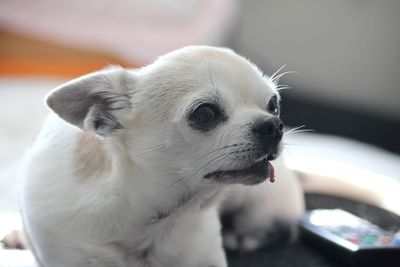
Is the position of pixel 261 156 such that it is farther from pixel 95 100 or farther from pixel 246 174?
pixel 95 100

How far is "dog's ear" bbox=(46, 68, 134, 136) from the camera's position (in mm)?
879

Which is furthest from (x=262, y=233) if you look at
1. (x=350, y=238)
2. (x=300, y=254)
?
(x=350, y=238)

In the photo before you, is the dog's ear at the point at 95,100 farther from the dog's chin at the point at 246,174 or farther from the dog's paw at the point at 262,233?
the dog's paw at the point at 262,233

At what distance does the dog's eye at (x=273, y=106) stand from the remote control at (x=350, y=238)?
0.28 m

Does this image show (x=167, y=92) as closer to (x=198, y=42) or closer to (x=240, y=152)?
(x=240, y=152)

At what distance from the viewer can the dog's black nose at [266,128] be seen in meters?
0.84

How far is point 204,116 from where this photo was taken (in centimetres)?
86

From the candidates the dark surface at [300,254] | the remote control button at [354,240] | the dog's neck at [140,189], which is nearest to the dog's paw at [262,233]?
the dark surface at [300,254]

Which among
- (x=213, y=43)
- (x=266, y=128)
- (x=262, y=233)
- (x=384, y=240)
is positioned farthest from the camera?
(x=213, y=43)

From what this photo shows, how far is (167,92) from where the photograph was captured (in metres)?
0.90

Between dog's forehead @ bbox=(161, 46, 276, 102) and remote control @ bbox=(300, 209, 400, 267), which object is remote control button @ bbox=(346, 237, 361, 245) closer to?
remote control @ bbox=(300, 209, 400, 267)

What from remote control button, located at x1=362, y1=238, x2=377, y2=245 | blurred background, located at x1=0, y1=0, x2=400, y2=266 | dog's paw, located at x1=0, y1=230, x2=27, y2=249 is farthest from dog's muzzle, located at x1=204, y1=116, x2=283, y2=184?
blurred background, located at x1=0, y1=0, x2=400, y2=266

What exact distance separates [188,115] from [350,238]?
41 cm

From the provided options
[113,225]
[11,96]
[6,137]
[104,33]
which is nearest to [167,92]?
[113,225]
